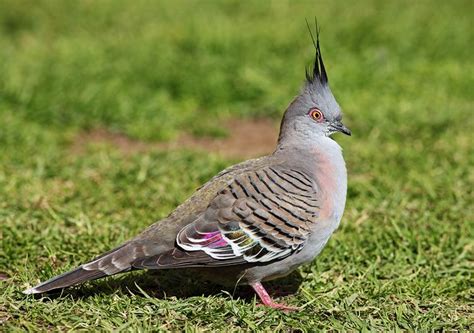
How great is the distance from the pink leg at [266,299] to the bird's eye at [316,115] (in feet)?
3.64

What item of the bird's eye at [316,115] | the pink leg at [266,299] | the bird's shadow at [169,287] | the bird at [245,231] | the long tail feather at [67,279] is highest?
the bird's eye at [316,115]

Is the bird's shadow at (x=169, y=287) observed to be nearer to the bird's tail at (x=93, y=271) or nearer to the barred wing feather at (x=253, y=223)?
A: the bird's tail at (x=93, y=271)

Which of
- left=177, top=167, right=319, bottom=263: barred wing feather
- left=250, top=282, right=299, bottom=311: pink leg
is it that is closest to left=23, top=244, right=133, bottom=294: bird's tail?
left=177, top=167, right=319, bottom=263: barred wing feather

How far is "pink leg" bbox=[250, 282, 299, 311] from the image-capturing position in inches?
173

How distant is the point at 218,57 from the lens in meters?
9.04

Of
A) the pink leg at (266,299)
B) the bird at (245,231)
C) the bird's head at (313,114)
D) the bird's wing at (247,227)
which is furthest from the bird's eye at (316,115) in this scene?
the pink leg at (266,299)

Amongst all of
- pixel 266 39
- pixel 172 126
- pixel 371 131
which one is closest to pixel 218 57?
pixel 266 39

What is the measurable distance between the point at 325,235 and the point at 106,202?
2.10m

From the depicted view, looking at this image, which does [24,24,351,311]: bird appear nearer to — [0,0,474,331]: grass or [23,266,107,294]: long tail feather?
[23,266,107,294]: long tail feather

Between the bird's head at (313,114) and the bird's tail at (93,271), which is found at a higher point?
the bird's head at (313,114)

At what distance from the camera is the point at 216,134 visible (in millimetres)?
7805

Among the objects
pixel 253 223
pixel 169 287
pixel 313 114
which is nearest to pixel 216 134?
pixel 313 114

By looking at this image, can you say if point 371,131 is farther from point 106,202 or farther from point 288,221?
point 288,221

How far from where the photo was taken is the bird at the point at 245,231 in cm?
432
